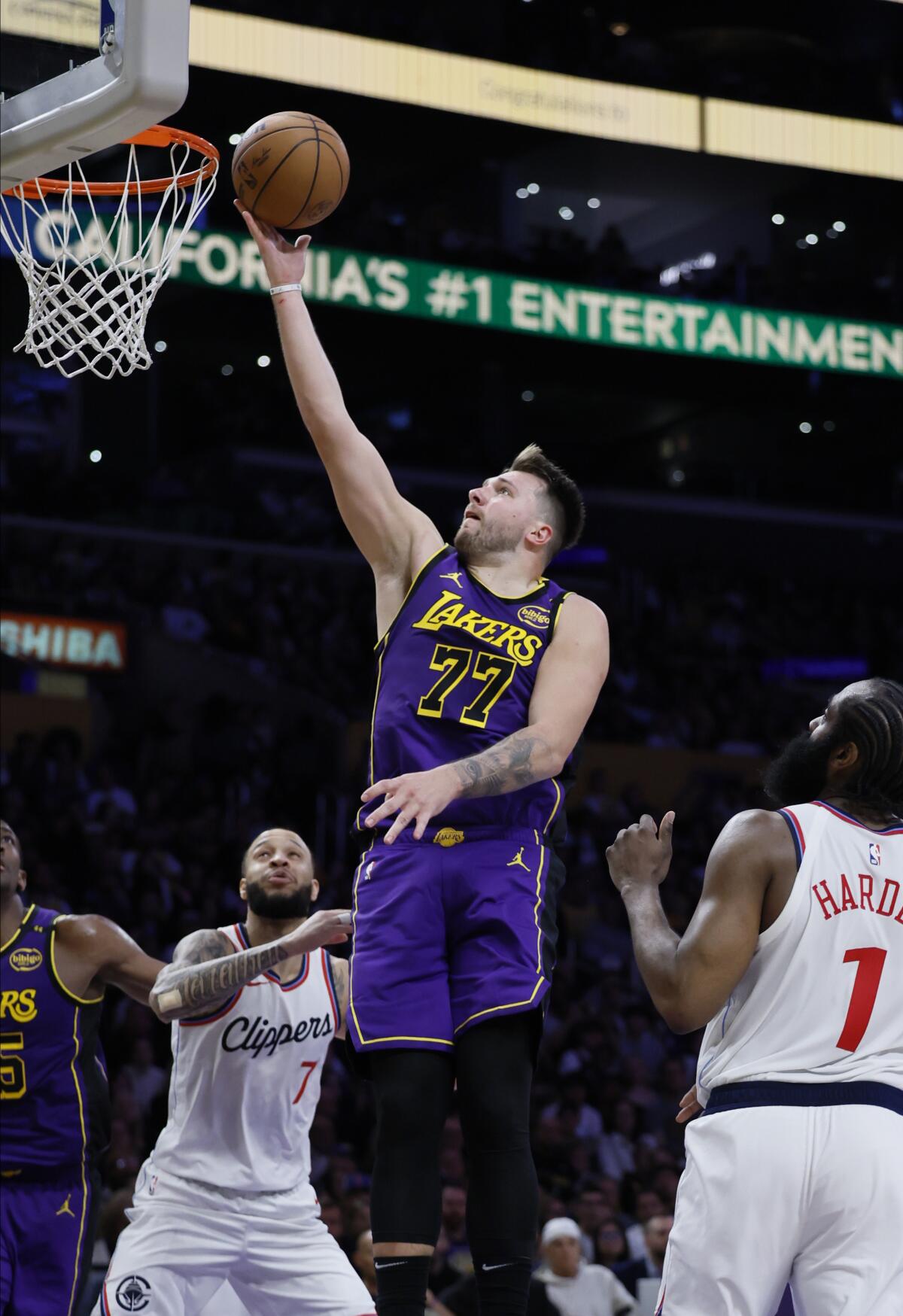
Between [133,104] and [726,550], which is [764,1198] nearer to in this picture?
[133,104]

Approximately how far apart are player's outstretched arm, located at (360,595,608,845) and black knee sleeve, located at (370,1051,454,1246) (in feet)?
1.73

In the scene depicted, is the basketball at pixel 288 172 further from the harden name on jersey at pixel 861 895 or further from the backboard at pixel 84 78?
the harden name on jersey at pixel 861 895

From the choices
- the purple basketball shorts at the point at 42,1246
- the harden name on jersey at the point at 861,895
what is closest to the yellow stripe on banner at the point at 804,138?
the purple basketball shorts at the point at 42,1246

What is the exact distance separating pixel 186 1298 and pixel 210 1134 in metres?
0.54

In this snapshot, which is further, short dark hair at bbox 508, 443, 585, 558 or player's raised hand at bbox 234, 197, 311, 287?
short dark hair at bbox 508, 443, 585, 558

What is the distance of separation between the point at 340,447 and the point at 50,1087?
308cm

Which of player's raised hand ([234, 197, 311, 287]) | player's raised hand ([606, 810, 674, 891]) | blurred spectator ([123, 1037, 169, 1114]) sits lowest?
blurred spectator ([123, 1037, 169, 1114])

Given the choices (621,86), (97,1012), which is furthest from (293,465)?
(97,1012)

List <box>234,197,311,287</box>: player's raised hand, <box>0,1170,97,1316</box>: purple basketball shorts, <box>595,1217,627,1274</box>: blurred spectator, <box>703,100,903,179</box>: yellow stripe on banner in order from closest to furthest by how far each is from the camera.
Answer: <box>234,197,311,287</box>: player's raised hand < <box>0,1170,97,1316</box>: purple basketball shorts < <box>595,1217,627,1274</box>: blurred spectator < <box>703,100,903,179</box>: yellow stripe on banner

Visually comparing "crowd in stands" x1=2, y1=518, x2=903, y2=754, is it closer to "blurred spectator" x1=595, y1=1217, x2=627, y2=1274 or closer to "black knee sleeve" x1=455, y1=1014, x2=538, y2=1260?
"blurred spectator" x1=595, y1=1217, x2=627, y2=1274

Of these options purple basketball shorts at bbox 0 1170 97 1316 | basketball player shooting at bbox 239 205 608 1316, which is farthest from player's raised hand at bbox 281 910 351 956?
purple basketball shorts at bbox 0 1170 97 1316

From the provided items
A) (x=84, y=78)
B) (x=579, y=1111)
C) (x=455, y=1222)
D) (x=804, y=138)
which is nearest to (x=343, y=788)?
(x=579, y=1111)

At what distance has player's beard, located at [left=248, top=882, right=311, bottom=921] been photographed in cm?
614

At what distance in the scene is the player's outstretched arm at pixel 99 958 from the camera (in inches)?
247
